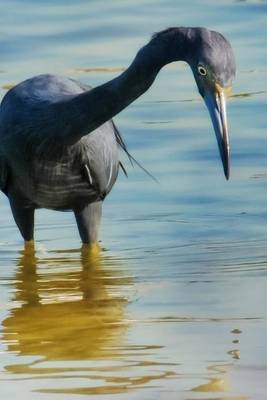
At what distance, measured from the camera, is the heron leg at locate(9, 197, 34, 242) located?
7.72m

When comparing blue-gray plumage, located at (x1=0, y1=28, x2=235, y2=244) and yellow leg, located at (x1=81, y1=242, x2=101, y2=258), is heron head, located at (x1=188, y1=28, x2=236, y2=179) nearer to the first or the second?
blue-gray plumage, located at (x1=0, y1=28, x2=235, y2=244)

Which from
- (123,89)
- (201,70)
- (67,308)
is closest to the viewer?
(201,70)

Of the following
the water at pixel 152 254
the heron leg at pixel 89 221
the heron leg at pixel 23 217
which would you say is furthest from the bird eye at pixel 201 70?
the heron leg at pixel 23 217

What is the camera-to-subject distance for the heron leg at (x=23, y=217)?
772 cm

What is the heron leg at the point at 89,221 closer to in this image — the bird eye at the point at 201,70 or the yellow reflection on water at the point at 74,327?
the yellow reflection on water at the point at 74,327

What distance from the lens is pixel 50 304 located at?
6.61 meters

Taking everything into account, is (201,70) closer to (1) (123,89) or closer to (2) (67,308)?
(1) (123,89)

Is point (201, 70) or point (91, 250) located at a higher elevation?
point (201, 70)

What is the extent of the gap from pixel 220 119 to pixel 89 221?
1.71 m

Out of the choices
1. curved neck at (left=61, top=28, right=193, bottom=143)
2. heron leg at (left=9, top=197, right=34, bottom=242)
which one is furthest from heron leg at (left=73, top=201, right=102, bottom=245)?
curved neck at (left=61, top=28, right=193, bottom=143)

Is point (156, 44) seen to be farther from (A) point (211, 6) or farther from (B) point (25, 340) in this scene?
(A) point (211, 6)

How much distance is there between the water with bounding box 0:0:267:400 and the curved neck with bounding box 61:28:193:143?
0.78 m

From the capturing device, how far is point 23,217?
7750mm

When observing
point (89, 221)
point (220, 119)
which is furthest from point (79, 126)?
point (220, 119)
